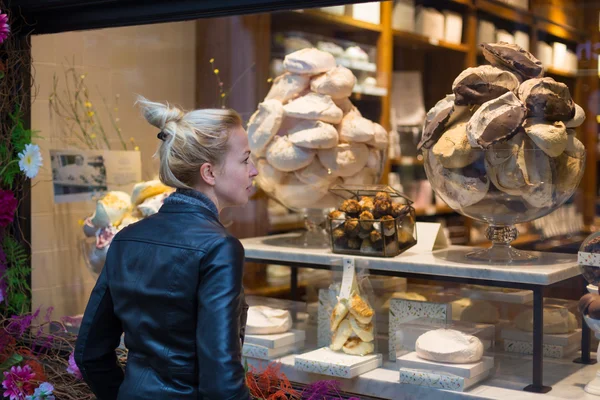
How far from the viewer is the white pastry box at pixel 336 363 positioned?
193cm

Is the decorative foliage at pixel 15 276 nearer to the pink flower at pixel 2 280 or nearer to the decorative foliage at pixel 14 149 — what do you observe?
the pink flower at pixel 2 280

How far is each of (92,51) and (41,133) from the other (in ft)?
1.08

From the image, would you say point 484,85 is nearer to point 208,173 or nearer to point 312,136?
point 312,136

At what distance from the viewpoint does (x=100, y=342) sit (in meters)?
1.68

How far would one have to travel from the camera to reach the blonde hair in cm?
155

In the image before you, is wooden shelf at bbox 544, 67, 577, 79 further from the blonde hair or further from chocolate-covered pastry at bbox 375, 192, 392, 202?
the blonde hair

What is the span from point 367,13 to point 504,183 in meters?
1.14

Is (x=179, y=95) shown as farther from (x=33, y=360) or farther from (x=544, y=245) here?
(x=544, y=245)

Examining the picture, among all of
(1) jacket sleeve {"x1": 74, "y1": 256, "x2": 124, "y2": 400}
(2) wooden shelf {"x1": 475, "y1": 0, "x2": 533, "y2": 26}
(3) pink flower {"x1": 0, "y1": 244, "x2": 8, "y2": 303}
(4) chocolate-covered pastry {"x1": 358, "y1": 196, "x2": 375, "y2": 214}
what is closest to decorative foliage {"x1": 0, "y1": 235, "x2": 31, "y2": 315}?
(3) pink flower {"x1": 0, "y1": 244, "x2": 8, "y2": 303}

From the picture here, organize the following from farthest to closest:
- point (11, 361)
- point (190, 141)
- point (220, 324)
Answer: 1. point (11, 361)
2. point (190, 141)
3. point (220, 324)

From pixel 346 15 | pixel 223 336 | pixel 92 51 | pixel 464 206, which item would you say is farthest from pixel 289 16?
pixel 223 336

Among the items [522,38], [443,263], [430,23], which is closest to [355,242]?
[443,263]

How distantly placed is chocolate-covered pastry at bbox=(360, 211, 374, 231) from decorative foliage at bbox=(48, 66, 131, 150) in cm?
109

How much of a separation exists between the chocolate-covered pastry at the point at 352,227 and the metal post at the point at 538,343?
48 cm
